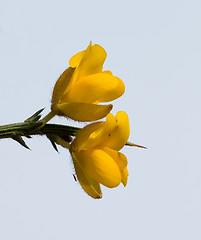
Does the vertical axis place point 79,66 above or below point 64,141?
above

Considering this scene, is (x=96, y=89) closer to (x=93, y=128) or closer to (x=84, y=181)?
(x=93, y=128)

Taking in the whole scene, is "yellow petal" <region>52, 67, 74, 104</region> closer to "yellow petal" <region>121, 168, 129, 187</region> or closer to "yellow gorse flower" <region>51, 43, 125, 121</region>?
"yellow gorse flower" <region>51, 43, 125, 121</region>

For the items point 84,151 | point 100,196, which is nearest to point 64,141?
point 84,151

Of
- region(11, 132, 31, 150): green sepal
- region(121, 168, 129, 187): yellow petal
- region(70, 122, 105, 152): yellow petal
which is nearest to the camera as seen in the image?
region(11, 132, 31, 150): green sepal

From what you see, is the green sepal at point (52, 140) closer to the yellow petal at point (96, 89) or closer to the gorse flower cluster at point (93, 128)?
the gorse flower cluster at point (93, 128)

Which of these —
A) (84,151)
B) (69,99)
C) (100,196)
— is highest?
(69,99)

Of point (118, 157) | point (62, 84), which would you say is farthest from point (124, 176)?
point (62, 84)

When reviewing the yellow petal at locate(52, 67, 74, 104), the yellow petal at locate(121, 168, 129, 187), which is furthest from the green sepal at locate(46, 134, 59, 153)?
the yellow petal at locate(121, 168, 129, 187)

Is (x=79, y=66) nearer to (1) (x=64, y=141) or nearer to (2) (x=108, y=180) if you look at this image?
(1) (x=64, y=141)

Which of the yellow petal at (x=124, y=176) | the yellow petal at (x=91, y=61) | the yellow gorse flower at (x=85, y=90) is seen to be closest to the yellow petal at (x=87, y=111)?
the yellow gorse flower at (x=85, y=90)
